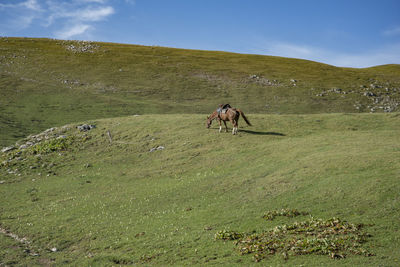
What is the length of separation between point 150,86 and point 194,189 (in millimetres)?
49494

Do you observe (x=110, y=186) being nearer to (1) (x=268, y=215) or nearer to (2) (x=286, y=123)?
(1) (x=268, y=215)

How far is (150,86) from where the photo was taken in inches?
2724

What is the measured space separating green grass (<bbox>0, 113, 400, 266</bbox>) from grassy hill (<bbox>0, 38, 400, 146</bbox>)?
51.9 ft

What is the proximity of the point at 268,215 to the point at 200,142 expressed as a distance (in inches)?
662

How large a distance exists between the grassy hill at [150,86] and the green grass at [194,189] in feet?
51.9

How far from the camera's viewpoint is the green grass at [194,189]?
1459 centimetres

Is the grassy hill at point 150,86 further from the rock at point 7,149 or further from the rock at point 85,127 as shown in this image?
the rock at point 85,127

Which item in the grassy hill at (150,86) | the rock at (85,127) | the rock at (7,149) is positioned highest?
the grassy hill at (150,86)

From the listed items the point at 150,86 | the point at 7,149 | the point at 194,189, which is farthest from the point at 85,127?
the point at 150,86

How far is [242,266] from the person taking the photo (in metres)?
11.9

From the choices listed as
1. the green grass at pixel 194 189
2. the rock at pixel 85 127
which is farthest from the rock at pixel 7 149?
the rock at pixel 85 127

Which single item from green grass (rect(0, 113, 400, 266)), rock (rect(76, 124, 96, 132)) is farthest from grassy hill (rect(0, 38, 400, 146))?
green grass (rect(0, 113, 400, 266))

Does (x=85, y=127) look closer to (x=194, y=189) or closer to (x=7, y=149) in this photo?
(x=7, y=149)

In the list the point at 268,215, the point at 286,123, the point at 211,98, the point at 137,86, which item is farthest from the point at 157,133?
the point at 137,86
